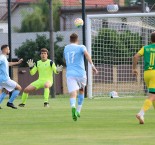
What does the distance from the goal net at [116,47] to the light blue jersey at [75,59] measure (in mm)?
13303

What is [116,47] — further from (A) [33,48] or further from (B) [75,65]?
(A) [33,48]

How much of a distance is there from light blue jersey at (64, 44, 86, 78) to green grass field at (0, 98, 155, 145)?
1.09 m

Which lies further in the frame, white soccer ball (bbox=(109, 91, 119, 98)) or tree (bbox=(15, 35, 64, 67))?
tree (bbox=(15, 35, 64, 67))

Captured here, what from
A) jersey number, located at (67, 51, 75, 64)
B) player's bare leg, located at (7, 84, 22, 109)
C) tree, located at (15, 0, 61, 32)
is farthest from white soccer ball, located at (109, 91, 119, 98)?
tree, located at (15, 0, 61, 32)

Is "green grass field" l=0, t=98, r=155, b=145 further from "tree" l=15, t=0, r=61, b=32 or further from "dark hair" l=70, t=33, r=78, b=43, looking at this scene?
"tree" l=15, t=0, r=61, b=32

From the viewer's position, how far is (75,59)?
17656 millimetres

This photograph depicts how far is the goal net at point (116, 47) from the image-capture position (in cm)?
3141

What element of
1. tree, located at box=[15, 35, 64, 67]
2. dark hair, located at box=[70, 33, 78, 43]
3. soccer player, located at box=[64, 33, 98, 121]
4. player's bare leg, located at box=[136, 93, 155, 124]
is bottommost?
tree, located at box=[15, 35, 64, 67]

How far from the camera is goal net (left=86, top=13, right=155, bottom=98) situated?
103ft

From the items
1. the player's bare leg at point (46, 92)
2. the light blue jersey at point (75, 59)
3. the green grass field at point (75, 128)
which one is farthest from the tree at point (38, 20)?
the light blue jersey at point (75, 59)

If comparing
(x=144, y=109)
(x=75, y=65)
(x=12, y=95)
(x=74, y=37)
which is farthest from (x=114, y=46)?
(x=144, y=109)

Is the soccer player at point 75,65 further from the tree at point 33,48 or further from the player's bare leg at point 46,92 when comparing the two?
the tree at point 33,48

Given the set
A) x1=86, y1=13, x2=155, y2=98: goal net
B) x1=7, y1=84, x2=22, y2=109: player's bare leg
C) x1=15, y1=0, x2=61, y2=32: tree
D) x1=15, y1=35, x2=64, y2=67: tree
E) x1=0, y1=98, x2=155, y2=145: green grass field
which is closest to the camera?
x1=0, y1=98, x2=155, y2=145: green grass field

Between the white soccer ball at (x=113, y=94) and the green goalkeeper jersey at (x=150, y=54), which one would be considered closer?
the green goalkeeper jersey at (x=150, y=54)
